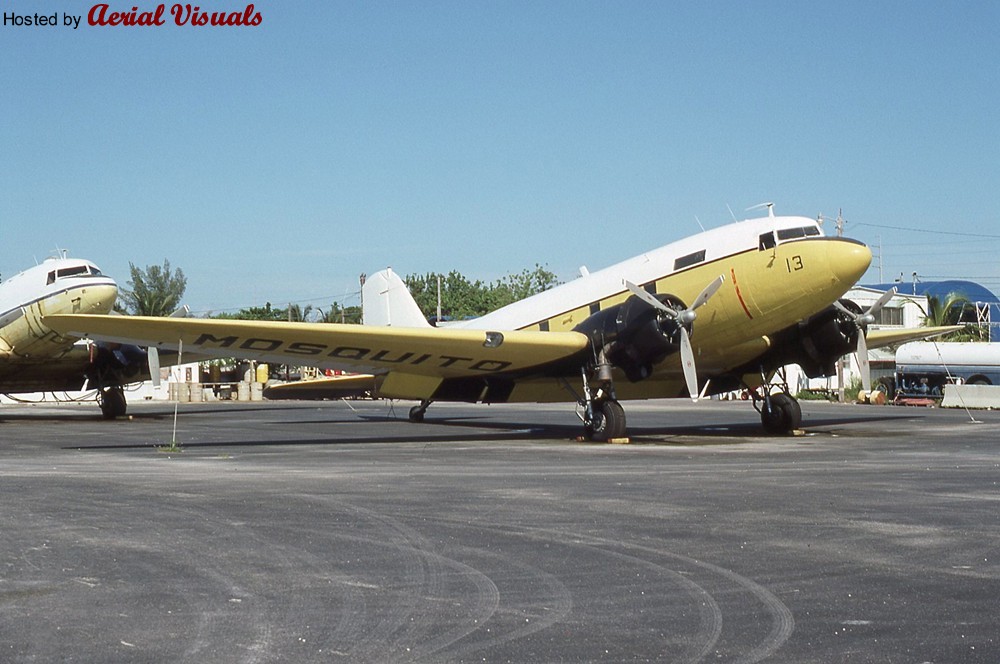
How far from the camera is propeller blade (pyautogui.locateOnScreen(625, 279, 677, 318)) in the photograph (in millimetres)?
22781

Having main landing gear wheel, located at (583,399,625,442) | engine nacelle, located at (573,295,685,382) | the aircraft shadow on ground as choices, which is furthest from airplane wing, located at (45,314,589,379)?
the aircraft shadow on ground

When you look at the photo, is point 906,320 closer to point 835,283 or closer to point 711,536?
point 835,283

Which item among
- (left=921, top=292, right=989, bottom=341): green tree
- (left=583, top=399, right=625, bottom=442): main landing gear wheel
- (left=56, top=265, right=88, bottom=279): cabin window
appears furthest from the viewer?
(left=921, top=292, right=989, bottom=341): green tree

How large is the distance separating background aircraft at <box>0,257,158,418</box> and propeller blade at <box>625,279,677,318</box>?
1804 cm

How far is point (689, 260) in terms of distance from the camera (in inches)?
953

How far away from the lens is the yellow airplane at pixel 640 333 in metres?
22.5

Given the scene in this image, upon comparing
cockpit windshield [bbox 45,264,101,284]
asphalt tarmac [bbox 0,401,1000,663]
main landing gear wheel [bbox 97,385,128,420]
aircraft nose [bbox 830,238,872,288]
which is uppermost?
cockpit windshield [bbox 45,264,101,284]

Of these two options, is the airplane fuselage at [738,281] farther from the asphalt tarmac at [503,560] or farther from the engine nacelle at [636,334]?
the asphalt tarmac at [503,560]

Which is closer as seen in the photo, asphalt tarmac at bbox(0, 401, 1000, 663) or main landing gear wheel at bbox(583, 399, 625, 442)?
asphalt tarmac at bbox(0, 401, 1000, 663)

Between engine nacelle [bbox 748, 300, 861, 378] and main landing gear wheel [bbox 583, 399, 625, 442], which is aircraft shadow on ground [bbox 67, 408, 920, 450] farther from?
engine nacelle [bbox 748, 300, 861, 378]

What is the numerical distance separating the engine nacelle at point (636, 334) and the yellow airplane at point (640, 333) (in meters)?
0.03

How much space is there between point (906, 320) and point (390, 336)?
203 ft

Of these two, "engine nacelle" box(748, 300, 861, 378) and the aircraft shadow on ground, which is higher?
"engine nacelle" box(748, 300, 861, 378)

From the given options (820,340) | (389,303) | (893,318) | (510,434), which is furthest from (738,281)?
(893,318)
